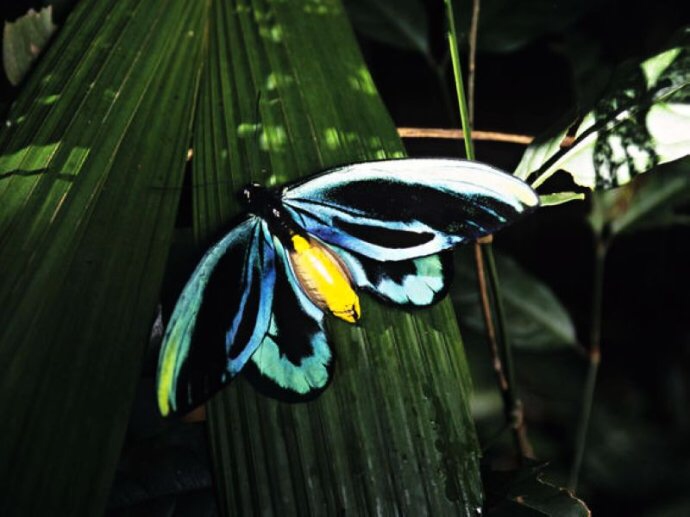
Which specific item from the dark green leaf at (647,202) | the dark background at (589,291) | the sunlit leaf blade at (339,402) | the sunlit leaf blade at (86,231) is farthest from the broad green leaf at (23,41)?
the dark green leaf at (647,202)

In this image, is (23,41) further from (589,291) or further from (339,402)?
(589,291)

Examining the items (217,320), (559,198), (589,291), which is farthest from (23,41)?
(589,291)

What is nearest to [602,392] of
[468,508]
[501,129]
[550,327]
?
[550,327]

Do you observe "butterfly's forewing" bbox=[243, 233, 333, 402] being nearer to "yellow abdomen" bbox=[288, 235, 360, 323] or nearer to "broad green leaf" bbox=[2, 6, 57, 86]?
"yellow abdomen" bbox=[288, 235, 360, 323]

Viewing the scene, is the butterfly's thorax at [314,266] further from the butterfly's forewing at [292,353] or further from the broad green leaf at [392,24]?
the broad green leaf at [392,24]

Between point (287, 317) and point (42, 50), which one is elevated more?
point (42, 50)

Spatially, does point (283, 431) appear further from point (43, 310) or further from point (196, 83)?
point (196, 83)
